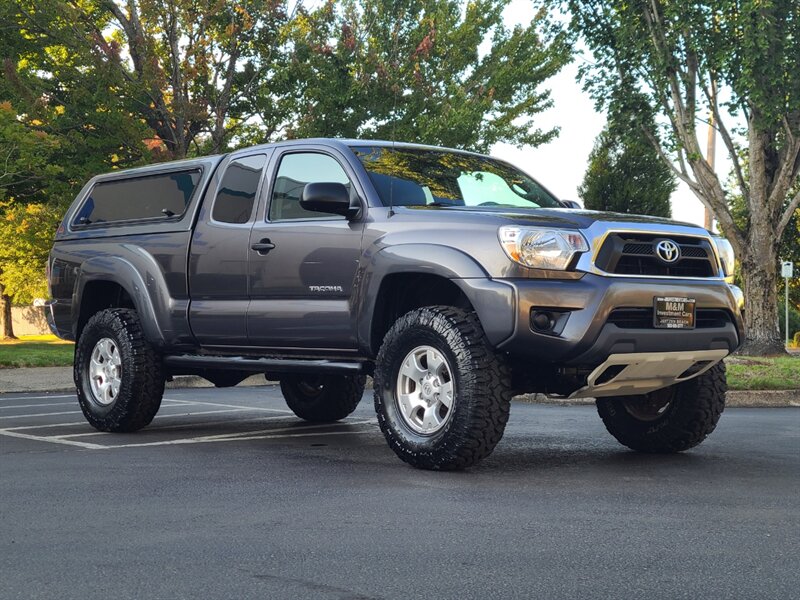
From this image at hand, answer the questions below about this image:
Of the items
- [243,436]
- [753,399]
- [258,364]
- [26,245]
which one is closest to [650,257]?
[258,364]

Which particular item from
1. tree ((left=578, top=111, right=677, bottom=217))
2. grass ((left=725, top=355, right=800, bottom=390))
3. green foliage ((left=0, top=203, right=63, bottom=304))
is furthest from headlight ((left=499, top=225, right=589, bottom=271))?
tree ((left=578, top=111, right=677, bottom=217))

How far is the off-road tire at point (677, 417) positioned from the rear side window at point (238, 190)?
3070mm

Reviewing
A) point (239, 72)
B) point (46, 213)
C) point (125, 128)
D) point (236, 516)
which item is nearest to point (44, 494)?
point (236, 516)

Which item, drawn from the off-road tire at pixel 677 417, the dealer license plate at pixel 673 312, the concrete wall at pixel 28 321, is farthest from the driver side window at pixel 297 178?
the concrete wall at pixel 28 321

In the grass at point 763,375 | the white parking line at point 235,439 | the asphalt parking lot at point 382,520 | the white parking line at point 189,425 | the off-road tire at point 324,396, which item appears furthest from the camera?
the grass at point 763,375

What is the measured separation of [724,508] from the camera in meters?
5.67

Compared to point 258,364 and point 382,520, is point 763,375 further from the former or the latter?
point 382,520

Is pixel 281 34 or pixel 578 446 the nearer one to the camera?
pixel 578 446

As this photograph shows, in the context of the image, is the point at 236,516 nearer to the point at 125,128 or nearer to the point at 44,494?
the point at 44,494

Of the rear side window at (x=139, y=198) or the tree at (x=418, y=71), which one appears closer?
the rear side window at (x=139, y=198)

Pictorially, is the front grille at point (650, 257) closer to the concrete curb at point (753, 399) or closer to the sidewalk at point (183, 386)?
the sidewalk at point (183, 386)

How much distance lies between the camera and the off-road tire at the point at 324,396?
33.0 ft

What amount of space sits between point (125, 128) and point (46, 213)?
423 inches

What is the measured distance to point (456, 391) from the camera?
6547 mm
